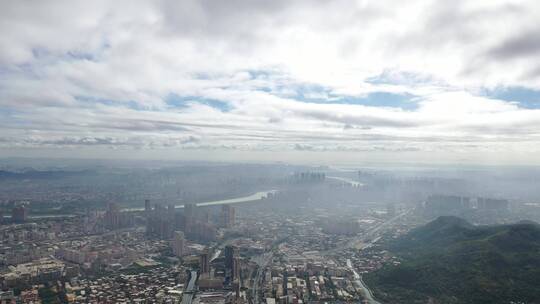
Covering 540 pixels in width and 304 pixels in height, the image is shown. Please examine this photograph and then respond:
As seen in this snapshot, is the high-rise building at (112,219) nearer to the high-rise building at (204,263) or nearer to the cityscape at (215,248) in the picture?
the cityscape at (215,248)

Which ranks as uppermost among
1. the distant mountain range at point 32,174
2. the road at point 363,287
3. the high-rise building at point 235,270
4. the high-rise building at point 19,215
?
the distant mountain range at point 32,174

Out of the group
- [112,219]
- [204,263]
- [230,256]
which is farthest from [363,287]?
[112,219]

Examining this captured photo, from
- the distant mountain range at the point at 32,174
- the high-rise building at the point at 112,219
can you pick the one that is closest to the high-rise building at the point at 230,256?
the high-rise building at the point at 112,219

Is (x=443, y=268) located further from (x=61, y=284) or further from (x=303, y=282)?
(x=61, y=284)

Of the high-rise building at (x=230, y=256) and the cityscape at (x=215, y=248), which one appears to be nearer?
the cityscape at (x=215, y=248)

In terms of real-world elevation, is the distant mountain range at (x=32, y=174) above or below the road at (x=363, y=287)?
above

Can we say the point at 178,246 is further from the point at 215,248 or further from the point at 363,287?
the point at 363,287

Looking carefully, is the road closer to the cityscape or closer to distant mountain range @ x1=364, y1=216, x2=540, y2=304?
the cityscape

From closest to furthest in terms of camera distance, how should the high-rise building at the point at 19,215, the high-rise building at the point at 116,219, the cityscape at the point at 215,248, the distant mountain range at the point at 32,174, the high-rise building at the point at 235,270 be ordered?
1. the cityscape at the point at 215,248
2. the high-rise building at the point at 235,270
3. the high-rise building at the point at 116,219
4. the high-rise building at the point at 19,215
5. the distant mountain range at the point at 32,174
